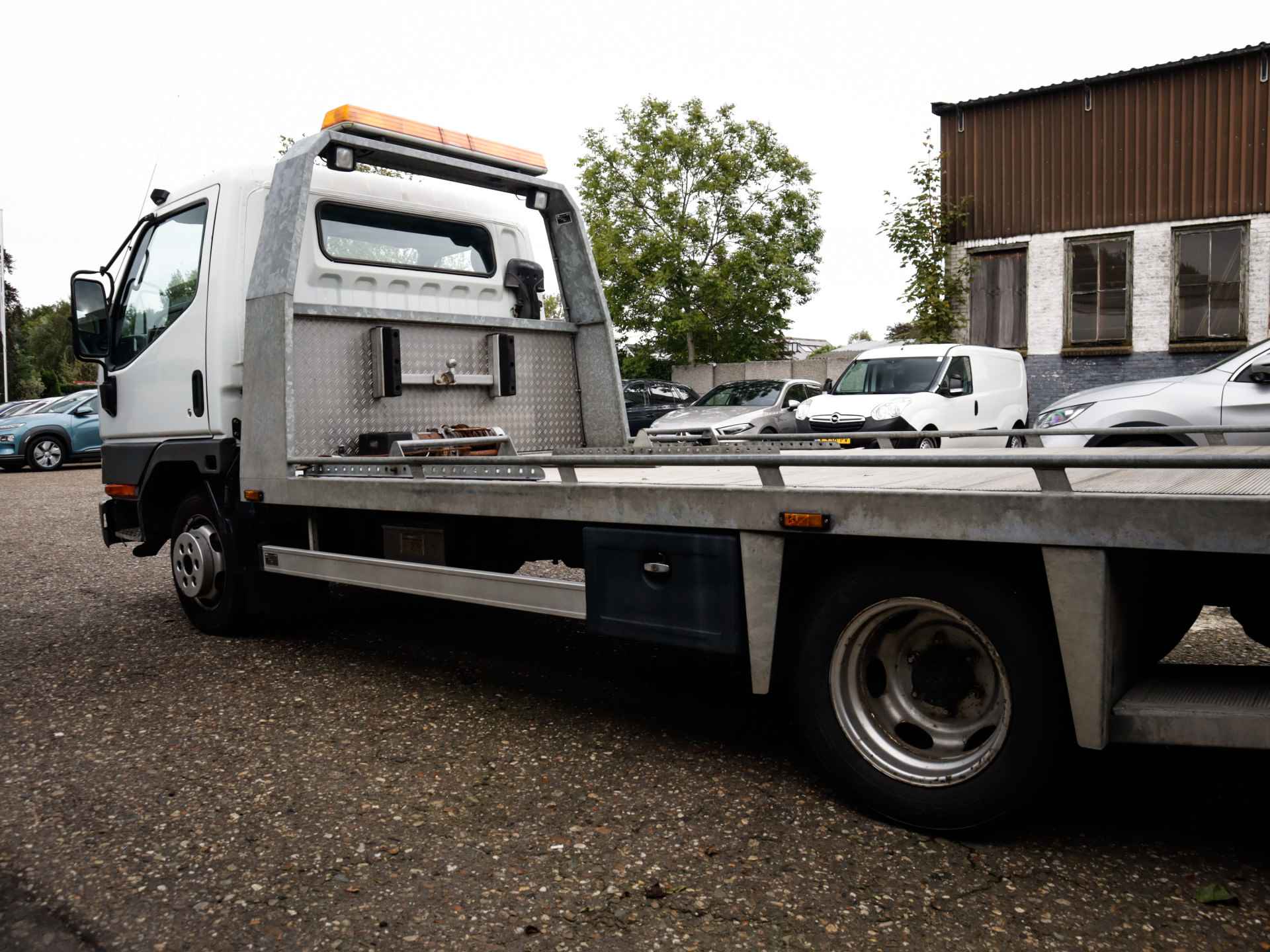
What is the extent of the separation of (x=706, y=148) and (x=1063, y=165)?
11380 millimetres

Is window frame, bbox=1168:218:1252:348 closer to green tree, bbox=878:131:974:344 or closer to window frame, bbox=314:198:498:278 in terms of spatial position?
green tree, bbox=878:131:974:344

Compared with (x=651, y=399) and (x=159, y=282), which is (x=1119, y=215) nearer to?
(x=651, y=399)

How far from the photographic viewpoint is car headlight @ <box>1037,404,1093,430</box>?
8.54 m

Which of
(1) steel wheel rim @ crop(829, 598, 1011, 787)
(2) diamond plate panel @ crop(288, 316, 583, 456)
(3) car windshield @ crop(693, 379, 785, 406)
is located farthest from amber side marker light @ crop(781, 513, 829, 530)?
(3) car windshield @ crop(693, 379, 785, 406)

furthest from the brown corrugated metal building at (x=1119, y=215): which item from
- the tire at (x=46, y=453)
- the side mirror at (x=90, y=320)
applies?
the tire at (x=46, y=453)

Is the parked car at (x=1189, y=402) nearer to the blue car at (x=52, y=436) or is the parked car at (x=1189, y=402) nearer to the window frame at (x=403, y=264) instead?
the window frame at (x=403, y=264)

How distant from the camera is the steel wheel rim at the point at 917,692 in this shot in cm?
291

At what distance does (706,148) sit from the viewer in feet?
90.6

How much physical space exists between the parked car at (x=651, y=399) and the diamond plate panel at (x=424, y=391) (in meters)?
13.9

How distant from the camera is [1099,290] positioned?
18.2 meters

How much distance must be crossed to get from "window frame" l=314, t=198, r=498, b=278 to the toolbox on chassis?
0.02m

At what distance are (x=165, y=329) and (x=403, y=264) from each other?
1.35m

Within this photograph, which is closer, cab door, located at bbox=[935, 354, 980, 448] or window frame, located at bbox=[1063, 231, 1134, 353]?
cab door, located at bbox=[935, 354, 980, 448]

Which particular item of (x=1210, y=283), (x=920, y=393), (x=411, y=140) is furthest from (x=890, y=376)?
(x=411, y=140)
